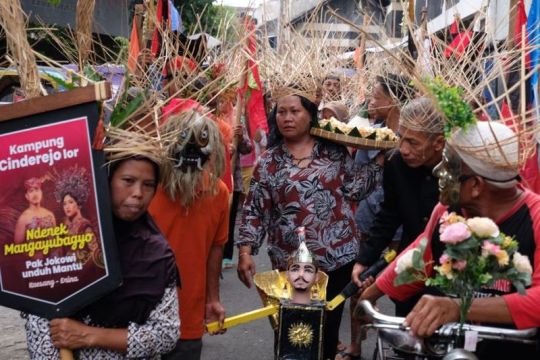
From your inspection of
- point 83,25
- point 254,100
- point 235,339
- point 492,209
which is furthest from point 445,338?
point 254,100

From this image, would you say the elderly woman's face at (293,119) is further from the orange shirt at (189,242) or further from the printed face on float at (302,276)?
the orange shirt at (189,242)

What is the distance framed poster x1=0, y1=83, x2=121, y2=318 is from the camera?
111 inches

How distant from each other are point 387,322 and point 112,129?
4.01 ft

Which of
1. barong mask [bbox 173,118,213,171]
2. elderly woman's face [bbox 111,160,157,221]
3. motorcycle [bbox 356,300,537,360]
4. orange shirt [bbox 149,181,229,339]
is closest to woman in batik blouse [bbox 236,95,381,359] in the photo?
orange shirt [bbox 149,181,229,339]

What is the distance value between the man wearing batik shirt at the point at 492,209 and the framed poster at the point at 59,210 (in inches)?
43.7

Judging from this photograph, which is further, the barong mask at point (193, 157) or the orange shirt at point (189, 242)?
the orange shirt at point (189, 242)

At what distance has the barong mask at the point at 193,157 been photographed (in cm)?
381

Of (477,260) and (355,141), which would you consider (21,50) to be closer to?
(477,260)

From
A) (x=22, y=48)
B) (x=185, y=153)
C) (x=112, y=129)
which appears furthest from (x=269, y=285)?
(x=22, y=48)

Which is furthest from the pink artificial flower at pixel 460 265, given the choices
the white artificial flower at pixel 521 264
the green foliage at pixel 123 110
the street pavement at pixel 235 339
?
the street pavement at pixel 235 339

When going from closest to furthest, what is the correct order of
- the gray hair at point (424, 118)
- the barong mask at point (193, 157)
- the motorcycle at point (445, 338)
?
the motorcycle at point (445, 338)
the barong mask at point (193, 157)
the gray hair at point (424, 118)

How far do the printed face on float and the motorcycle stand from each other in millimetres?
1668

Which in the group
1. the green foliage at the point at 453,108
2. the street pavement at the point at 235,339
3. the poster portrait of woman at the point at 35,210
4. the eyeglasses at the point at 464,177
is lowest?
the street pavement at the point at 235,339

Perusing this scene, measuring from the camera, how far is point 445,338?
2650 millimetres
